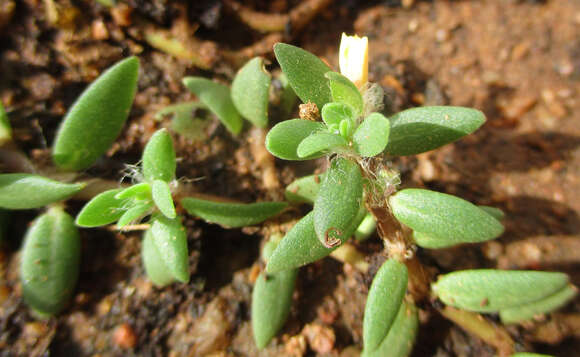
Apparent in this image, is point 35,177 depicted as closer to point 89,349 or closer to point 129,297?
point 129,297

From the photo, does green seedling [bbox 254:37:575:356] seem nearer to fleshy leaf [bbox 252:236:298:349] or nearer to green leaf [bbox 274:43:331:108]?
green leaf [bbox 274:43:331:108]

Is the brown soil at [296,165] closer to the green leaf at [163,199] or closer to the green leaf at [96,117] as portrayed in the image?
the green leaf at [96,117]

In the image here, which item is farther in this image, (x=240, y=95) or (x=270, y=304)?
(x=240, y=95)

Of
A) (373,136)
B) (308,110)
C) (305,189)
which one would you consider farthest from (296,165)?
(373,136)

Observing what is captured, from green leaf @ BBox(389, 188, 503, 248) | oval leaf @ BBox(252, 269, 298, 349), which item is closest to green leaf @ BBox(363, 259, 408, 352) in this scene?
green leaf @ BBox(389, 188, 503, 248)

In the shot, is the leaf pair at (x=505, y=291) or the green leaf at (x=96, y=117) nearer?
the leaf pair at (x=505, y=291)

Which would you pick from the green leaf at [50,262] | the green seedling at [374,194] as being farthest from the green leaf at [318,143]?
the green leaf at [50,262]

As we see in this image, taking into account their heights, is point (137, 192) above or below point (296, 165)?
above

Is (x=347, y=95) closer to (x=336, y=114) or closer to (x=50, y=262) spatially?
(x=336, y=114)
